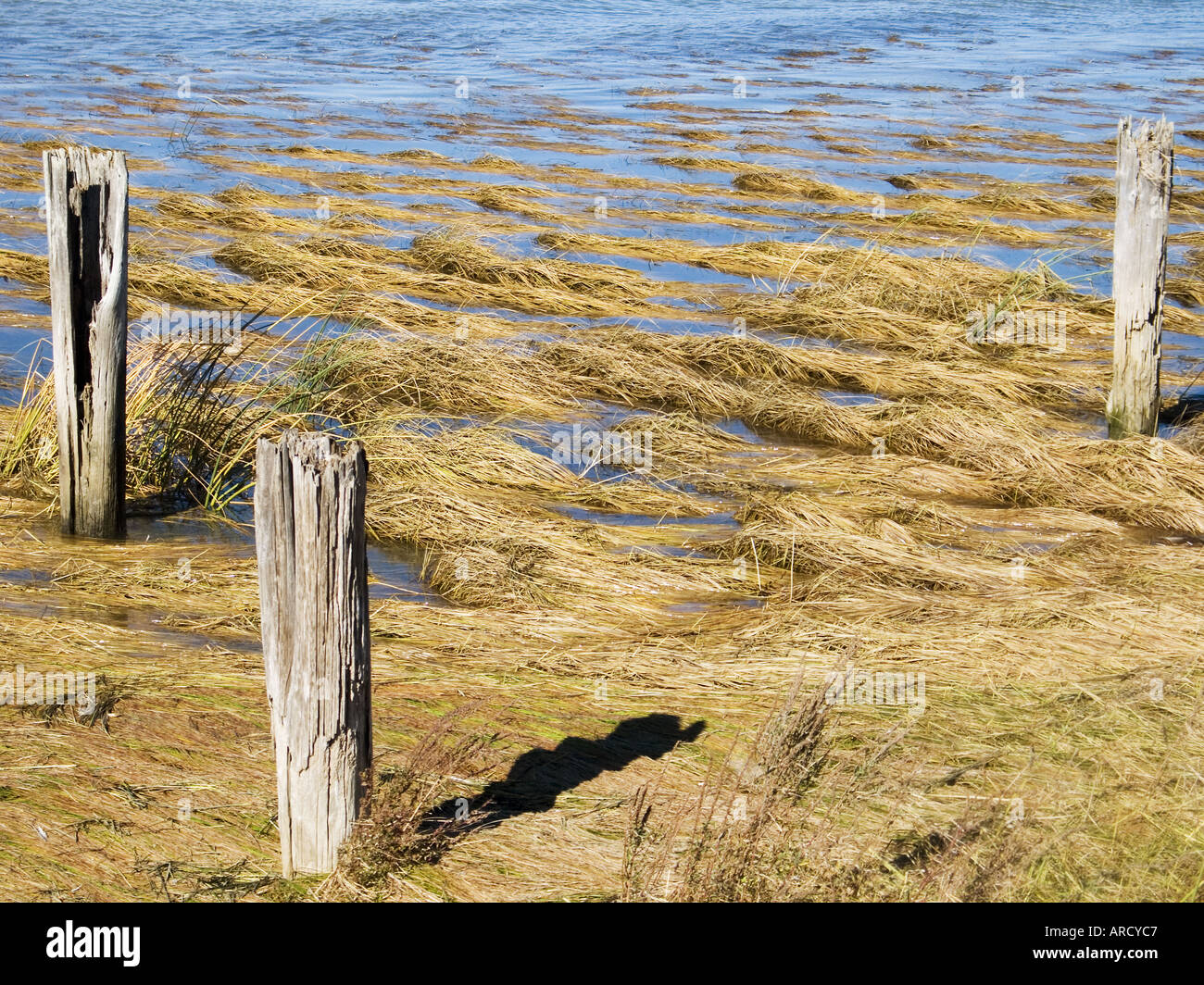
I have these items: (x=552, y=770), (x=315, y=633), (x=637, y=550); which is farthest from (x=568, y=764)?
(x=637, y=550)

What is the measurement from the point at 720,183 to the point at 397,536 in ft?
42.6

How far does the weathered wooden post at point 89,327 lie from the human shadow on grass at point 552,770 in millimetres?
3026

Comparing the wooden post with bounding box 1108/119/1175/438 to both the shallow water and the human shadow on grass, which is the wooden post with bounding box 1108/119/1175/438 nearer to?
the shallow water

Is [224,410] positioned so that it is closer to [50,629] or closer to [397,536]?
[397,536]

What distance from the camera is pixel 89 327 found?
252 inches

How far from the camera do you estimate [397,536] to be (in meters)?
7.07

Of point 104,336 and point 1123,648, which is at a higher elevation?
point 104,336

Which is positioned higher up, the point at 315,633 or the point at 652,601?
the point at 315,633

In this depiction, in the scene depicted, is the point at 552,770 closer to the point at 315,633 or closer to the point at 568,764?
the point at 568,764

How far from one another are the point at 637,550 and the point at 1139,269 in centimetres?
401

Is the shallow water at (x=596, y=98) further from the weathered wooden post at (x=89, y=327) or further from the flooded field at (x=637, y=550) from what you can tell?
the weathered wooden post at (x=89, y=327)

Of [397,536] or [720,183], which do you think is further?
[720,183]
